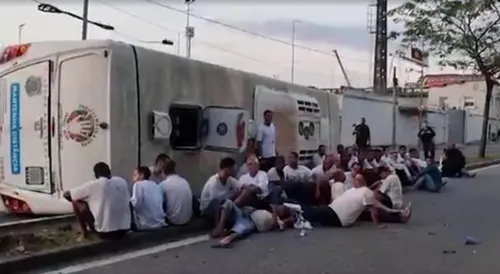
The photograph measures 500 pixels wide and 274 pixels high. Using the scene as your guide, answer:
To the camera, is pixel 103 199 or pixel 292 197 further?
pixel 292 197

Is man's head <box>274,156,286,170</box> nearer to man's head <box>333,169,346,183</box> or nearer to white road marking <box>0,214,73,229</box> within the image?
man's head <box>333,169,346,183</box>

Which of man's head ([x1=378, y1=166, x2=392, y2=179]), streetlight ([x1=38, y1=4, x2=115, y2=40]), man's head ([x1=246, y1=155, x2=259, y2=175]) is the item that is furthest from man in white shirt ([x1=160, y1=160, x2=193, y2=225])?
streetlight ([x1=38, y1=4, x2=115, y2=40])

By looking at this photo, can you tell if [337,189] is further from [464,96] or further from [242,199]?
[464,96]

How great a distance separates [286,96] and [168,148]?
4.77m

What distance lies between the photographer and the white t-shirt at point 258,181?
11500 mm

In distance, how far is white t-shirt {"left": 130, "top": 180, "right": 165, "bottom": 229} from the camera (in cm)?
1016

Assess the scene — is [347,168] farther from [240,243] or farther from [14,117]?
[14,117]

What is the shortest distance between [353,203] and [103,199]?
409 centimetres

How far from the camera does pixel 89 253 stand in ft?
29.7

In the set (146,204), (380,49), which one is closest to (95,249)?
(146,204)

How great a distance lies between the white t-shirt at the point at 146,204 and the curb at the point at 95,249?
0.14 metres

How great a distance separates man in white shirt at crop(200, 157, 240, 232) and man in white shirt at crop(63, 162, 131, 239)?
1.55 meters

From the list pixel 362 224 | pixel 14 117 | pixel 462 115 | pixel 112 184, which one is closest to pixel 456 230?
pixel 362 224

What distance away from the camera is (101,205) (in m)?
9.42
